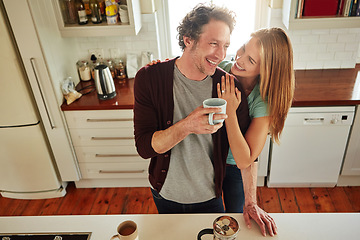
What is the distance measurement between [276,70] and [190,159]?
22.3 inches

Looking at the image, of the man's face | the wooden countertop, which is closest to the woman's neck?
the man's face

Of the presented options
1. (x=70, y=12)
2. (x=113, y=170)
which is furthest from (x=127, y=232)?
(x=70, y=12)

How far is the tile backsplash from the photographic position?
2.89 metres

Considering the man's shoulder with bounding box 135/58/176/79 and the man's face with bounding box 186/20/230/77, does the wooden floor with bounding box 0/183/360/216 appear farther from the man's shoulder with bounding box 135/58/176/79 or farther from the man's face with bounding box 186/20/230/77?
the man's face with bounding box 186/20/230/77

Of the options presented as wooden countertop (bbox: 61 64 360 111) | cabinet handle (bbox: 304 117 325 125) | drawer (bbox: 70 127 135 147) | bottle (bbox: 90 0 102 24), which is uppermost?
bottle (bbox: 90 0 102 24)

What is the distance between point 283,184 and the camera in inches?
116

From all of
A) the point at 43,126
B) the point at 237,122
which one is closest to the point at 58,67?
the point at 43,126

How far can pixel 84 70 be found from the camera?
298 centimetres

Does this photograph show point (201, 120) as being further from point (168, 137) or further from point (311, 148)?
point (311, 148)

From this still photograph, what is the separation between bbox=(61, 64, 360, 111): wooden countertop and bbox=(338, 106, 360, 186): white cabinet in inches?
7.2

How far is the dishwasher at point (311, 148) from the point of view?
99.6 inches

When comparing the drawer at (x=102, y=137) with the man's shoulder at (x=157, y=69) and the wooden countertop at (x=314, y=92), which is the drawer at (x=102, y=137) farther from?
the man's shoulder at (x=157, y=69)

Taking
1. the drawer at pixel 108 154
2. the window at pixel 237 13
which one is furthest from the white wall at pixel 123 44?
the drawer at pixel 108 154

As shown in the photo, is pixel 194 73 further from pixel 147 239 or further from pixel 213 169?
pixel 147 239
